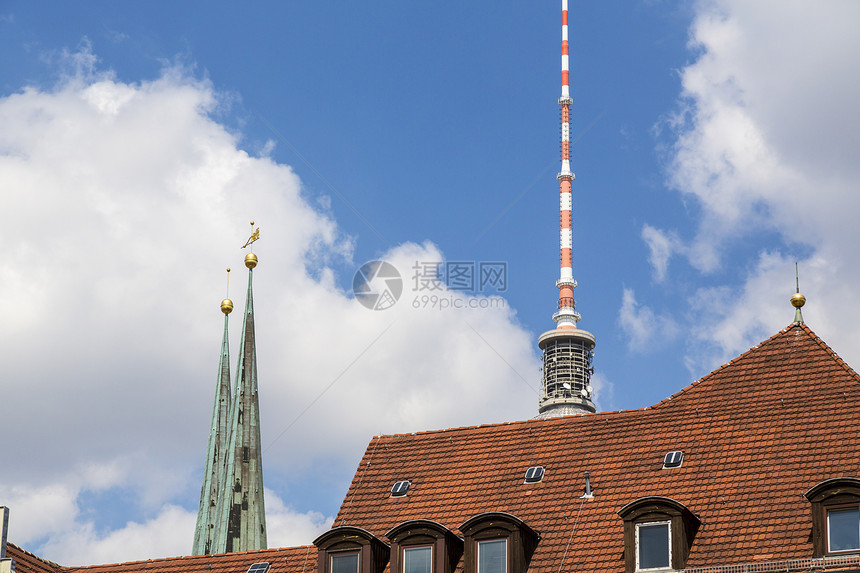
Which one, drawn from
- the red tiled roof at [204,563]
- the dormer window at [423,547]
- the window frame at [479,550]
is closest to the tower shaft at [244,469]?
the red tiled roof at [204,563]

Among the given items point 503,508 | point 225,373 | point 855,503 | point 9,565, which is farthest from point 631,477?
point 225,373

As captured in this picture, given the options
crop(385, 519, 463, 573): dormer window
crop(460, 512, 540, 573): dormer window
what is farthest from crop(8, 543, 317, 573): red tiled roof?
crop(460, 512, 540, 573): dormer window

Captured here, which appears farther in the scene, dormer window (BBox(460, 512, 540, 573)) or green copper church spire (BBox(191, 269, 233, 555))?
green copper church spire (BBox(191, 269, 233, 555))

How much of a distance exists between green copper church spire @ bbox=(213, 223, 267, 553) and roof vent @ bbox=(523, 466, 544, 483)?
48057 mm

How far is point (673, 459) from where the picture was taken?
56.7 metres

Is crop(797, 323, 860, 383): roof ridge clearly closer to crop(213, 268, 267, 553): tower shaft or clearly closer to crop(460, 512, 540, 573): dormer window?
crop(460, 512, 540, 573): dormer window

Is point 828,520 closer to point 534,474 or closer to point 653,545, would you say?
point 653,545

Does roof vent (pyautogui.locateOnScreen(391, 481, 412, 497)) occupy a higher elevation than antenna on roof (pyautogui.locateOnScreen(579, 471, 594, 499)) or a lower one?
higher

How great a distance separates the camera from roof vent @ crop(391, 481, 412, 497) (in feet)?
197

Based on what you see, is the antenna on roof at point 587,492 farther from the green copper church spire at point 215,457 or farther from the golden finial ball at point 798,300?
the green copper church spire at point 215,457

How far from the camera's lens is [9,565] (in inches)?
2355

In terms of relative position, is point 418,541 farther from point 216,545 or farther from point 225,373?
point 225,373

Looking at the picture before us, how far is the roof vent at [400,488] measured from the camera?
197 feet

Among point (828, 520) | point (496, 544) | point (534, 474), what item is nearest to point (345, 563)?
point (496, 544)
